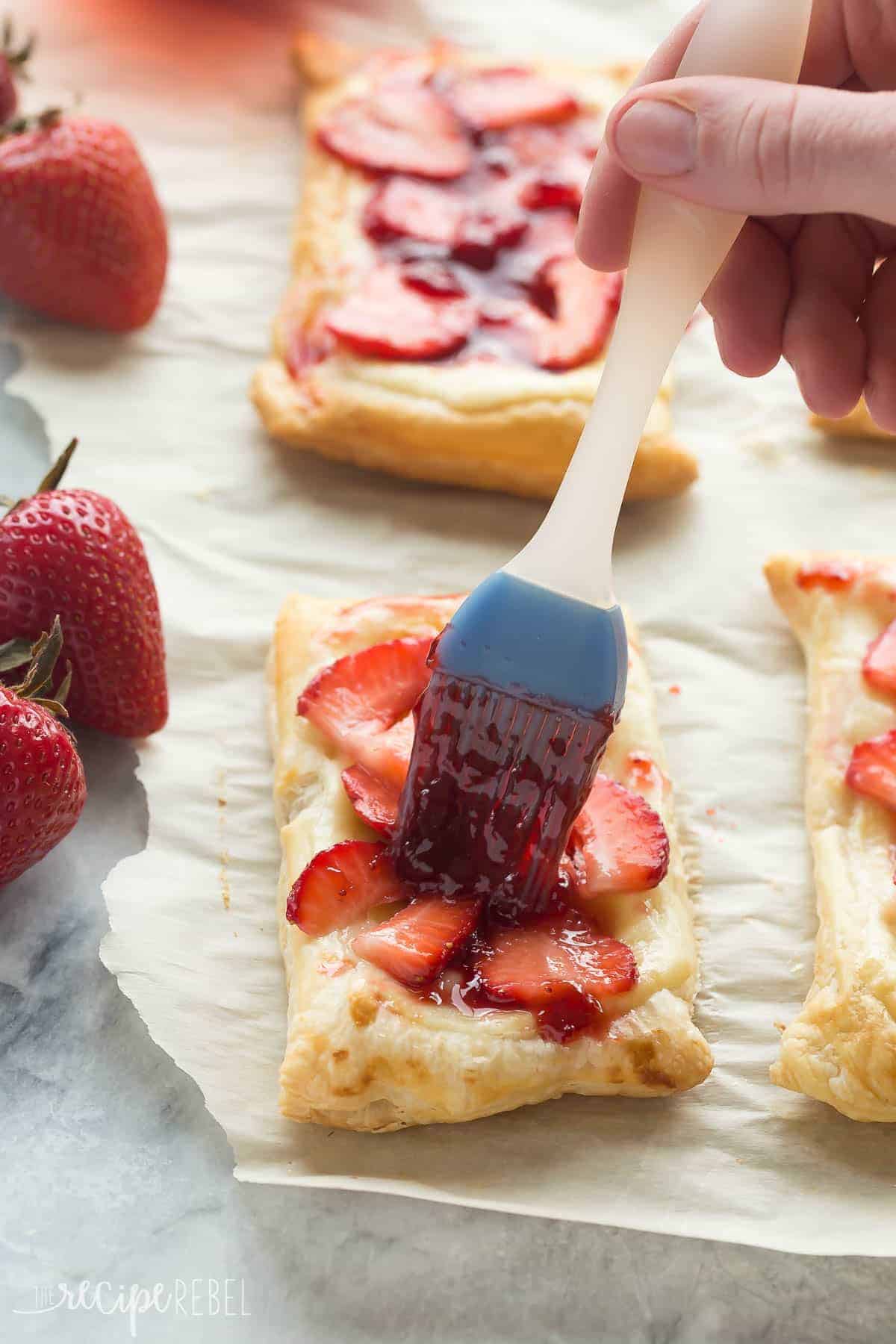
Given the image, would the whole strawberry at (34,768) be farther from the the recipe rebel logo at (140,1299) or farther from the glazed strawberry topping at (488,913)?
the the recipe rebel logo at (140,1299)

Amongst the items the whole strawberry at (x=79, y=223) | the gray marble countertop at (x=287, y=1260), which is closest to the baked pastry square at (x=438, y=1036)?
the gray marble countertop at (x=287, y=1260)

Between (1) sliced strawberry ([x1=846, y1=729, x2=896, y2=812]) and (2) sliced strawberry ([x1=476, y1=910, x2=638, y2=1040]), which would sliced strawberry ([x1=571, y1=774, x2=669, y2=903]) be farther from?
(1) sliced strawberry ([x1=846, y1=729, x2=896, y2=812])

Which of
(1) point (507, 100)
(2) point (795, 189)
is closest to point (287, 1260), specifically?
(2) point (795, 189)

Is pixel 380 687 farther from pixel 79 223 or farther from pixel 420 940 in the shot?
pixel 79 223

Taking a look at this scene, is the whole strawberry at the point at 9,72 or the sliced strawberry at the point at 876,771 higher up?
the whole strawberry at the point at 9,72

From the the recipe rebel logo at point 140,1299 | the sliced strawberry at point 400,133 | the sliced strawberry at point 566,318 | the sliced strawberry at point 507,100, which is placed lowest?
the the recipe rebel logo at point 140,1299

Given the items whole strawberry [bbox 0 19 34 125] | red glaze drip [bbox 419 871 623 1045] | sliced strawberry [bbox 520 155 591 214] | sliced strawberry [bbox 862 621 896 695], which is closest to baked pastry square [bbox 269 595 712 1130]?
red glaze drip [bbox 419 871 623 1045]
